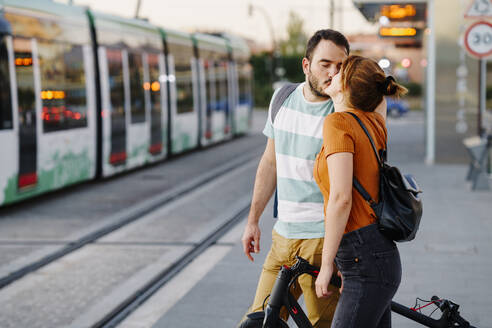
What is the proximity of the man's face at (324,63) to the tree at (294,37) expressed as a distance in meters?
83.6

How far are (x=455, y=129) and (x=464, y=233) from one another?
8059 mm

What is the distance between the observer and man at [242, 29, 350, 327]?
346 cm

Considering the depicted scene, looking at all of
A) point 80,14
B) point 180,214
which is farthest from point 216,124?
point 180,214

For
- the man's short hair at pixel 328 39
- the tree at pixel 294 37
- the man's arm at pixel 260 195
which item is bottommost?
the man's arm at pixel 260 195

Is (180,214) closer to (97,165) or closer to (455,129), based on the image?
(97,165)

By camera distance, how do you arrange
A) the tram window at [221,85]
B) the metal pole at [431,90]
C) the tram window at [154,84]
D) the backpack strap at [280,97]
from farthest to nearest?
the tram window at [221,85] → the tram window at [154,84] → the metal pole at [431,90] → the backpack strap at [280,97]

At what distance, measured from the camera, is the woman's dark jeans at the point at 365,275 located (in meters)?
3.03

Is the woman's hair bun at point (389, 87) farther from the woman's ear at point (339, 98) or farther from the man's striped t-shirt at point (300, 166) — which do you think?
the man's striped t-shirt at point (300, 166)

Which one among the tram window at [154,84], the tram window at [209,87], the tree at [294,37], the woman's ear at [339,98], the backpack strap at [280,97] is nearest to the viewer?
the woman's ear at [339,98]

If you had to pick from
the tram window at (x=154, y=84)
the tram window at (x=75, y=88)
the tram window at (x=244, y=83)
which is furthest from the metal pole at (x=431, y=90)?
the tram window at (x=244, y=83)

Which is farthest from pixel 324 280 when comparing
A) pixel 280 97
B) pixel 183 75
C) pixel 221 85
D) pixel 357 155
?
pixel 221 85

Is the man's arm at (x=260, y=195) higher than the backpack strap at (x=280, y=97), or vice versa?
the backpack strap at (x=280, y=97)

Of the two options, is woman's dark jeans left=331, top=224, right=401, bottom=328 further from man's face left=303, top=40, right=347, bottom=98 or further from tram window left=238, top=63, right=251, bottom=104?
tram window left=238, top=63, right=251, bottom=104

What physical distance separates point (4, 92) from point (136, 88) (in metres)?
→ 5.40
